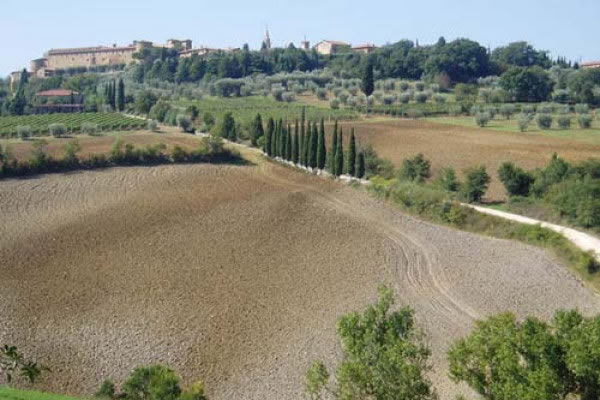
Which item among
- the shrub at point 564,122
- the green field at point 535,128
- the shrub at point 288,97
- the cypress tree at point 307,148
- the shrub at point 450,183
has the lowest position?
the shrub at point 450,183

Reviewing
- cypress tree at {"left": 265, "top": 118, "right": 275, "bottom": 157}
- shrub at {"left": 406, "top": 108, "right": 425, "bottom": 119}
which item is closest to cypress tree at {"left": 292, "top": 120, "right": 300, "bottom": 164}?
cypress tree at {"left": 265, "top": 118, "right": 275, "bottom": 157}

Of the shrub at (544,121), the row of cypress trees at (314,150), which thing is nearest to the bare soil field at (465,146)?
the shrub at (544,121)

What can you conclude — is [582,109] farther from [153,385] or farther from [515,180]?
[153,385]

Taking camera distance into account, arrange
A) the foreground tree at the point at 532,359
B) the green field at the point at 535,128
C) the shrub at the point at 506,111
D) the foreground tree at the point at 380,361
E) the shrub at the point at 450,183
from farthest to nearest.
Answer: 1. the shrub at the point at 506,111
2. the green field at the point at 535,128
3. the shrub at the point at 450,183
4. the foreground tree at the point at 380,361
5. the foreground tree at the point at 532,359

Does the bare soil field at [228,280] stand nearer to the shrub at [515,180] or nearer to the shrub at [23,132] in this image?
the shrub at [515,180]

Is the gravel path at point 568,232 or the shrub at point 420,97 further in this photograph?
the shrub at point 420,97

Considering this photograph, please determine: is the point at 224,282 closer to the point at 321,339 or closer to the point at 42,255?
the point at 321,339
